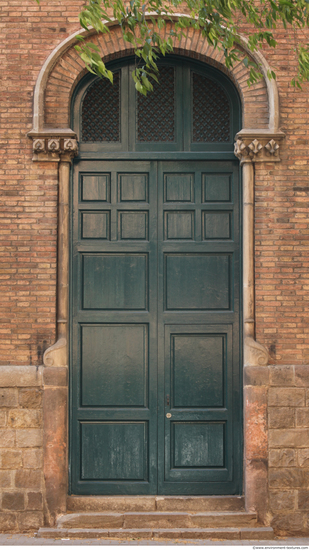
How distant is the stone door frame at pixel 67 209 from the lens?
5.89 metres

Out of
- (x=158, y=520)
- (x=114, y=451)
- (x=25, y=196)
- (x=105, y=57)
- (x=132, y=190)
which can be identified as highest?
(x=105, y=57)

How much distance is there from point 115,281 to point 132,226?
29.7 inches

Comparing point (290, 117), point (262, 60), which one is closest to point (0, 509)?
point (290, 117)

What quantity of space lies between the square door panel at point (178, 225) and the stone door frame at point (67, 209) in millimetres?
723

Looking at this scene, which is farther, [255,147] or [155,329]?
[155,329]

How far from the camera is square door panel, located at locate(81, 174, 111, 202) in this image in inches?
254

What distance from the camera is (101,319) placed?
633cm

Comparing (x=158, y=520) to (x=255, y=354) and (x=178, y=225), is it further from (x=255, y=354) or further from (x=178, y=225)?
(x=178, y=225)

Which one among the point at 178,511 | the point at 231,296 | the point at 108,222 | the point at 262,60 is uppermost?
the point at 262,60

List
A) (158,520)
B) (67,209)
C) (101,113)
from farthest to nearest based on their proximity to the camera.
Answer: (101,113) < (67,209) < (158,520)

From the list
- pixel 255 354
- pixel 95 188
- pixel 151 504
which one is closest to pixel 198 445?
pixel 151 504

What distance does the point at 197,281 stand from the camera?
640cm

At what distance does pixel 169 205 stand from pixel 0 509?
427 centimetres

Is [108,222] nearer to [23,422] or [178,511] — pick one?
[23,422]
